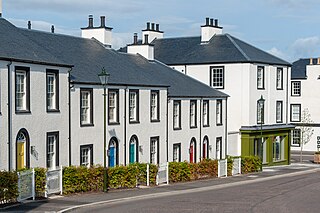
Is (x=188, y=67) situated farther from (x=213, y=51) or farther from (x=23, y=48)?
(x=23, y=48)

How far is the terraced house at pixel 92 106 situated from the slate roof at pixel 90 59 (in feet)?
0.29

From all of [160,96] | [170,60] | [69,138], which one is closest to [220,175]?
[160,96]

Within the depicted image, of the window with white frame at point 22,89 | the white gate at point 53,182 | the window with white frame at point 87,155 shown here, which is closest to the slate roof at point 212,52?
the window with white frame at point 87,155

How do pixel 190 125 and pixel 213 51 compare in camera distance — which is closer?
pixel 190 125

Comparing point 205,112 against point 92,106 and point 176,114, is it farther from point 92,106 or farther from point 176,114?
point 92,106

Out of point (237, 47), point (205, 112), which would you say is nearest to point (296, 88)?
point (237, 47)

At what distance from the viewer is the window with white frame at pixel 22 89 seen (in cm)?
2778

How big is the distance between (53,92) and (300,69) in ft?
159

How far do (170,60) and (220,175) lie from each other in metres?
18.4

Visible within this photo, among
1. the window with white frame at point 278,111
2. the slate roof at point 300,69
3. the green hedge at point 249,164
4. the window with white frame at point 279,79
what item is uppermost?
the slate roof at point 300,69

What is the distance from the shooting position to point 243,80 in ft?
170

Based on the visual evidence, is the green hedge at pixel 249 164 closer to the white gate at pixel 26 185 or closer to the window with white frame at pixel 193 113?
the window with white frame at pixel 193 113

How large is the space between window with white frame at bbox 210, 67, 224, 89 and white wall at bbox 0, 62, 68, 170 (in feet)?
77.0

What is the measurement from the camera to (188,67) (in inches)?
2131
